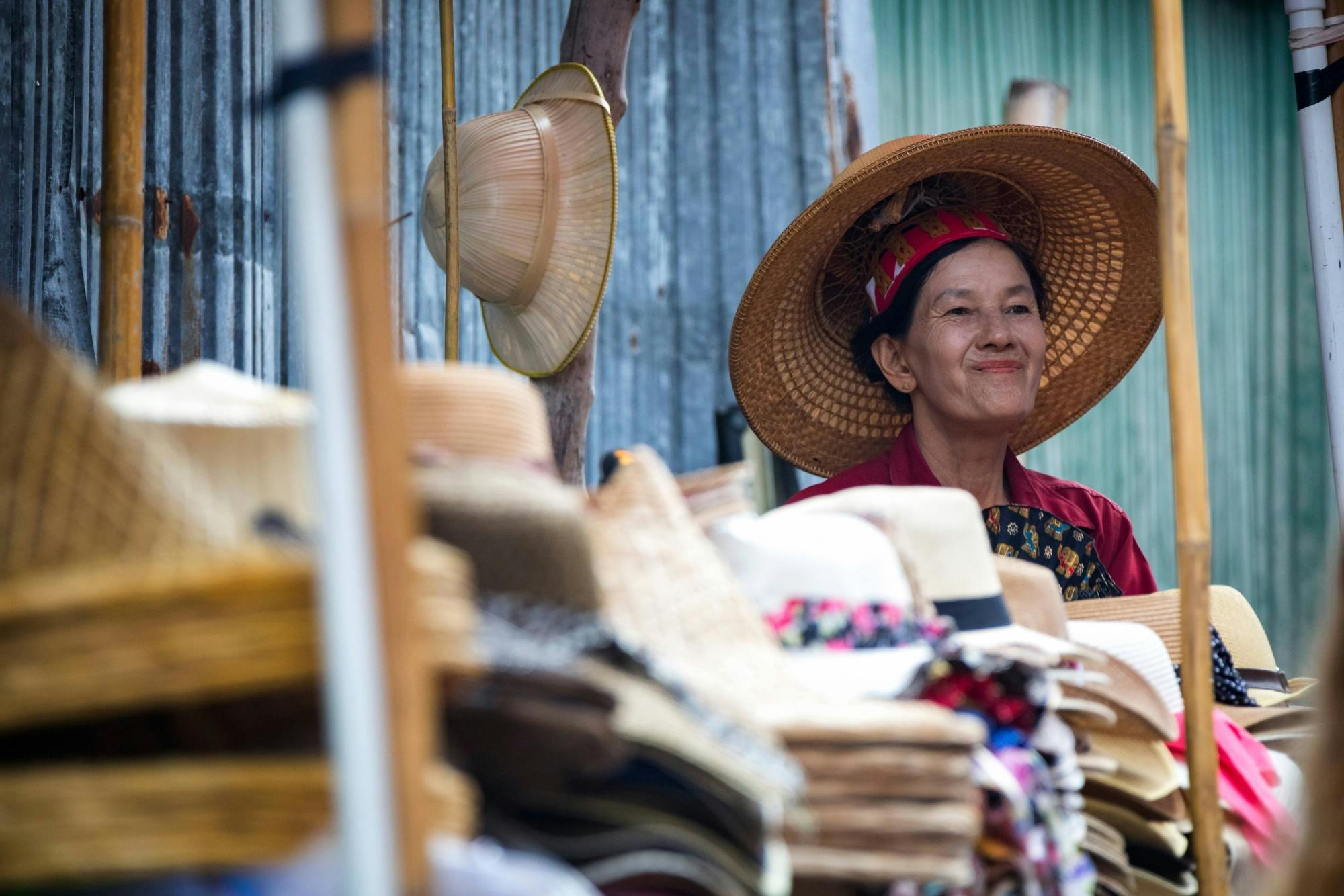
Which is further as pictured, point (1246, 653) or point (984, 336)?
point (984, 336)

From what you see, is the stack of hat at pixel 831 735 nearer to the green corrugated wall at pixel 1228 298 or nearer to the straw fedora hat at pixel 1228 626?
the straw fedora hat at pixel 1228 626

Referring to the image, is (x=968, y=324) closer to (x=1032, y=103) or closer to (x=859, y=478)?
(x=859, y=478)

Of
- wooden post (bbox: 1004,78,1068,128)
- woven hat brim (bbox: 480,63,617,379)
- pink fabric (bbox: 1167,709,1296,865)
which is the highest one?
wooden post (bbox: 1004,78,1068,128)

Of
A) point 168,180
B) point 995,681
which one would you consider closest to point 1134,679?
point 995,681

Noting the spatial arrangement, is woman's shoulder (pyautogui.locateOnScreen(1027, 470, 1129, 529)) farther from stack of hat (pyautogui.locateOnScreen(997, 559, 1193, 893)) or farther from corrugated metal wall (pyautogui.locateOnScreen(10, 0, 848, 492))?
stack of hat (pyautogui.locateOnScreen(997, 559, 1193, 893))

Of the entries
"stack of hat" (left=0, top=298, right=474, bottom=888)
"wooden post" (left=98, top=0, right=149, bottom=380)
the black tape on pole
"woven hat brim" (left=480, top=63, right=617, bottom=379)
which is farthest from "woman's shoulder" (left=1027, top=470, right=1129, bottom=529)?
"stack of hat" (left=0, top=298, right=474, bottom=888)

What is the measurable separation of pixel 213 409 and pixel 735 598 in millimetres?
505

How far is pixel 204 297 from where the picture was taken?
9.92 ft

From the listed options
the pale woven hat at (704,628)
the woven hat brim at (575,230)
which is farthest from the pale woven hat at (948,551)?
the woven hat brim at (575,230)

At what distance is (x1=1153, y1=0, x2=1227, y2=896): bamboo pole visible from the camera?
152 cm

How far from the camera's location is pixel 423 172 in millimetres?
3482

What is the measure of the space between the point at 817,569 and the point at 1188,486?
0.49 meters

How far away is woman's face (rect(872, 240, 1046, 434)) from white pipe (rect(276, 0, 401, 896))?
2469mm

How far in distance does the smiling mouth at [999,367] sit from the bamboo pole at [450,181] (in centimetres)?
117
